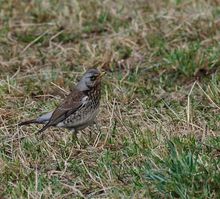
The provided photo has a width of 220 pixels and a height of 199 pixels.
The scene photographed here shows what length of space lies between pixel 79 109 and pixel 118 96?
965 millimetres

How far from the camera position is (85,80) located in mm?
7383

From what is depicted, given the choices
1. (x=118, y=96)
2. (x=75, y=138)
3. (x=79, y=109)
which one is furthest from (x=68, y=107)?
(x=118, y=96)

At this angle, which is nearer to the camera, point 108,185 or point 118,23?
point 108,185

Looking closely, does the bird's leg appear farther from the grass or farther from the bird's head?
the bird's head

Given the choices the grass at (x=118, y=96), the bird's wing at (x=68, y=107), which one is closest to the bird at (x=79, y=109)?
the bird's wing at (x=68, y=107)

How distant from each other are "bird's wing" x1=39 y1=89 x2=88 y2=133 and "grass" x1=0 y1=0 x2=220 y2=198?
0.17 m

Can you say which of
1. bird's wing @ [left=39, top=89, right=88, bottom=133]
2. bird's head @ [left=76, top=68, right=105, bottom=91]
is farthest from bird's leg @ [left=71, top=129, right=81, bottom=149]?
bird's head @ [left=76, top=68, right=105, bottom=91]

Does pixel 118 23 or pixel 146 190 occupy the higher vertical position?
pixel 146 190

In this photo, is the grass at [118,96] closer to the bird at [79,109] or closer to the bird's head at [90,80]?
the bird at [79,109]

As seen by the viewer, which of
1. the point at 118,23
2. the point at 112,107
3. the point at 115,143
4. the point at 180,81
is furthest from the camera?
the point at 118,23

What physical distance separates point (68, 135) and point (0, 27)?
3211 millimetres

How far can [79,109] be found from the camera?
23.8 ft

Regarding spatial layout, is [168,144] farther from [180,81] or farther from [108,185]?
[180,81]

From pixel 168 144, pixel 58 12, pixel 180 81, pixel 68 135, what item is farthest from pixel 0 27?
pixel 168 144
